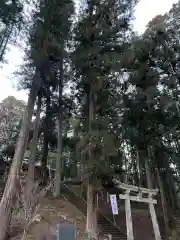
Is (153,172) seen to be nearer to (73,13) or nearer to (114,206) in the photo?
(114,206)

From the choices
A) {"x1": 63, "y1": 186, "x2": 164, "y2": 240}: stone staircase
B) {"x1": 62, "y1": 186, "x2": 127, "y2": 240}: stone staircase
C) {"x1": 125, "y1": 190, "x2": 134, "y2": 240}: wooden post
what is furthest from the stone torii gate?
{"x1": 63, "y1": 186, "x2": 164, "y2": 240}: stone staircase

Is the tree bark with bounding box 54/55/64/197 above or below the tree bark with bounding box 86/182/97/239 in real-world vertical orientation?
above

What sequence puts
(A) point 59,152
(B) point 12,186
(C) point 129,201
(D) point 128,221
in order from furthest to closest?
(A) point 59,152 → (C) point 129,201 → (D) point 128,221 → (B) point 12,186

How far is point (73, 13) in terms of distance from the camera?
11.4 meters

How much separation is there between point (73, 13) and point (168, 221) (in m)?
11.3

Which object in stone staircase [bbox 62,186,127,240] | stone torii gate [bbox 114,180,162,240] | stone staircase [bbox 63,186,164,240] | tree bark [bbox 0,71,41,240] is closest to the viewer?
tree bark [bbox 0,71,41,240]

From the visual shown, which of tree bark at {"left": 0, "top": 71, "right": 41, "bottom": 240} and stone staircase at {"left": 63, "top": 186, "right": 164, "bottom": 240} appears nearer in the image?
tree bark at {"left": 0, "top": 71, "right": 41, "bottom": 240}

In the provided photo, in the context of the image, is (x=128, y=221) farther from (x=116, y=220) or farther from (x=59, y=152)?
(x=59, y=152)

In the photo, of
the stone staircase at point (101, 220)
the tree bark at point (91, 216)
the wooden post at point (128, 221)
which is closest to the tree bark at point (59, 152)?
the stone staircase at point (101, 220)

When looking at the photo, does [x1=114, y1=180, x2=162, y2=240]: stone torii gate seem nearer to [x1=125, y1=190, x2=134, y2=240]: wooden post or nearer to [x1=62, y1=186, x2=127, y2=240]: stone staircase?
[x1=125, y1=190, x2=134, y2=240]: wooden post

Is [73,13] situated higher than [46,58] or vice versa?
[73,13]

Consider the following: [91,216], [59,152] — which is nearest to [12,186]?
[91,216]

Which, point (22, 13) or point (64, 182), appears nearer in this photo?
point (22, 13)

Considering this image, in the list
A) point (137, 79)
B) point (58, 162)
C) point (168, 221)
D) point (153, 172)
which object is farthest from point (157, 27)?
point (168, 221)
